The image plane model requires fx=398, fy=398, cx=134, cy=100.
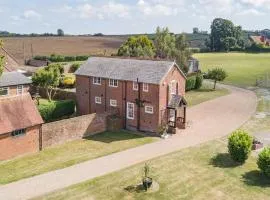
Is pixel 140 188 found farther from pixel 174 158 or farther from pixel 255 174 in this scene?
pixel 255 174

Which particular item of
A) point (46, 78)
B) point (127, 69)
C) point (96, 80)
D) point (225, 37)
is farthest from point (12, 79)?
point (225, 37)

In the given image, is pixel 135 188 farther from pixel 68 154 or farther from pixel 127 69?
pixel 127 69

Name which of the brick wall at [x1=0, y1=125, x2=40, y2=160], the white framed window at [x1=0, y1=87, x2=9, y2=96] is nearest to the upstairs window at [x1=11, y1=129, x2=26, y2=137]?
the brick wall at [x1=0, y1=125, x2=40, y2=160]

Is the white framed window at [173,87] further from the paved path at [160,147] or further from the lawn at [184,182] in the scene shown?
the lawn at [184,182]

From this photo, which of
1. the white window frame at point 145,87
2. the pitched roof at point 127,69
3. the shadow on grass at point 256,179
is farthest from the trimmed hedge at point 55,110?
the shadow on grass at point 256,179

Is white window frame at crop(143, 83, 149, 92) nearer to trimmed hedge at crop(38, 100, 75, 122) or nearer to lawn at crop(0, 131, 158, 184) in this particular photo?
lawn at crop(0, 131, 158, 184)

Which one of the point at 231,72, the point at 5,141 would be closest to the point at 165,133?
the point at 5,141

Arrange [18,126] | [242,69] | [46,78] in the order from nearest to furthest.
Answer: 1. [18,126]
2. [46,78]
3. [242,69]
